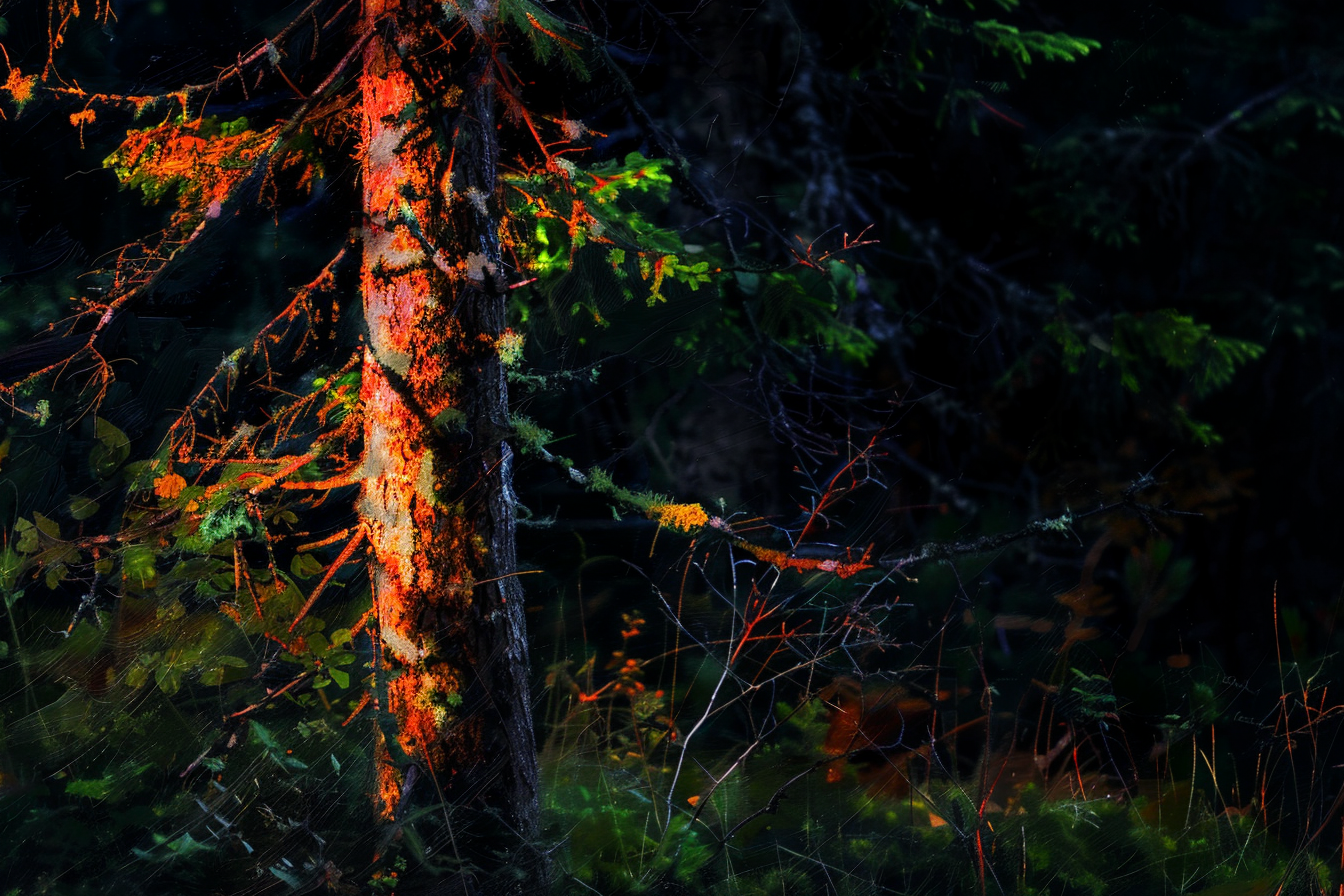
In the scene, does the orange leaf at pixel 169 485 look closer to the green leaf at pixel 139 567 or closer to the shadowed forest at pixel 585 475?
the shadowed forest at pixel 585 475

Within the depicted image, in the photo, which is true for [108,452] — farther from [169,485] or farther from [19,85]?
[19,85]

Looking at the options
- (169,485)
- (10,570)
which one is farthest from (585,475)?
(10,570)

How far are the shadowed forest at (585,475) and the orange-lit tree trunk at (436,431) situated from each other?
0.05 ft

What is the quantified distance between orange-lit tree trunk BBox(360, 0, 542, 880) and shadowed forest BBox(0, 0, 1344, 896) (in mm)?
15

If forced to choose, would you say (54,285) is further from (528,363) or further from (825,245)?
(825,245)

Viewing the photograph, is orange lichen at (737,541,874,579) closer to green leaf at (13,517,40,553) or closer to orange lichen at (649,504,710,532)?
orange lichen at (649,504,710,532)

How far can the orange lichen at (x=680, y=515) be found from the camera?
12.0 ft

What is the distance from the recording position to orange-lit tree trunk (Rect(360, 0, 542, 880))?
134 inches

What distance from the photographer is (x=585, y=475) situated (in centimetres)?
377

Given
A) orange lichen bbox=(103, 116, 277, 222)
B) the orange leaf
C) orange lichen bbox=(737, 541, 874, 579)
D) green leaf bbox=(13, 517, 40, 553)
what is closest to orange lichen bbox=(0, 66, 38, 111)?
orange lichen bbox=(103, 116, 277, 222)

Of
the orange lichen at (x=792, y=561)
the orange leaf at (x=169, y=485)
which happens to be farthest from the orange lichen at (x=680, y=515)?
the orange leaf at (x=169, y=485)

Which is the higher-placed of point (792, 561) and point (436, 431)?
point (436, 431)

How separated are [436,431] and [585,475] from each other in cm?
62

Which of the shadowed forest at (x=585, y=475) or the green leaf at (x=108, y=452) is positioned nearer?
the shadowed forest at (x=585, y=475)
